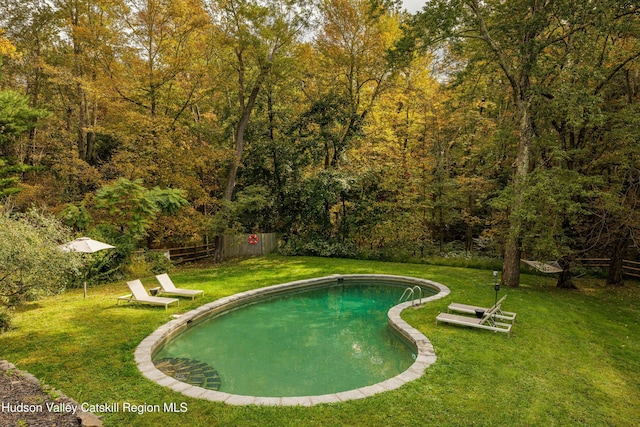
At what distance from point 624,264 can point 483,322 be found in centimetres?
1104

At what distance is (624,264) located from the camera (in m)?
14.4

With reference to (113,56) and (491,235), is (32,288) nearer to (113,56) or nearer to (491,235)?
(113,56)

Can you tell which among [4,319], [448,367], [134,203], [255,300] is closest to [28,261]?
[4,319]

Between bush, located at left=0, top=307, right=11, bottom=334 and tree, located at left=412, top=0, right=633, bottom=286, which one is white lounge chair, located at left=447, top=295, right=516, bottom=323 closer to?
tree, located at left=412, top=0, right=633, bottom=286

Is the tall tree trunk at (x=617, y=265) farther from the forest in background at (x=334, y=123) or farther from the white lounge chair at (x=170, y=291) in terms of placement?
the white lounge chair at (x=170, y=291)

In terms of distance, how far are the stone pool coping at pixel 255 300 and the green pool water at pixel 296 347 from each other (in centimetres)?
25

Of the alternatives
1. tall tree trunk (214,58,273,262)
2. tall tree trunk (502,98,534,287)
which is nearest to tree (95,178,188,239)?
tall tree trunk (214,58,273,262)

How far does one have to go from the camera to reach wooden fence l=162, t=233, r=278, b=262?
18.3 m

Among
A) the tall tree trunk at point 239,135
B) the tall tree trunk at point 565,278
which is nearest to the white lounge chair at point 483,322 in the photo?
the tall tree trunk at point 565,278

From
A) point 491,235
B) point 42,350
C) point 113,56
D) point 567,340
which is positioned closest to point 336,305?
point 567,340

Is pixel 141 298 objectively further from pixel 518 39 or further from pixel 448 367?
pixel 518 39

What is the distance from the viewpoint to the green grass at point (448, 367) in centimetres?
439

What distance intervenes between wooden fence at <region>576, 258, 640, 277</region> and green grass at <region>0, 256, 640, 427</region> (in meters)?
4.17

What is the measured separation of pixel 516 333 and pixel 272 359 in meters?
5.17
